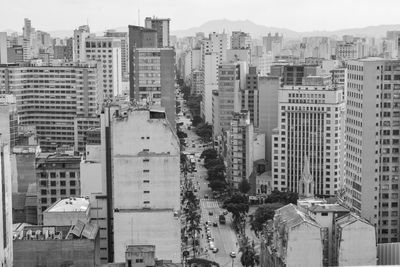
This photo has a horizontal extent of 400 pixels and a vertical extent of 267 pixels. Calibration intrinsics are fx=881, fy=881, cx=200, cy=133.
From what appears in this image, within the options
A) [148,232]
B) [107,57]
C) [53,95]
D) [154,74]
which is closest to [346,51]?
[107,57]

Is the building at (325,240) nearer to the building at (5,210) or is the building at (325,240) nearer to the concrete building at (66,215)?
the concrete building at (66,215)

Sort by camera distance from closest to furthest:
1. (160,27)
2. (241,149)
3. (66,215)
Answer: (66,215)
(241,149)
(160,27)

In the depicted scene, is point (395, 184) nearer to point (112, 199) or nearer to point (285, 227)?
point (285, 227)

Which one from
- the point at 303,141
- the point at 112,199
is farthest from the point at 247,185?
the point at 112,199

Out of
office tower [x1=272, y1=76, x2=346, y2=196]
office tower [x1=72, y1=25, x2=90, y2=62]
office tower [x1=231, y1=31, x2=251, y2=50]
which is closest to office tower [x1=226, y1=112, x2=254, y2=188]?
office tower [x1=272, y1=76, x2=346, y2=196]

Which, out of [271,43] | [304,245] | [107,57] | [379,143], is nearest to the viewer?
[304,245]

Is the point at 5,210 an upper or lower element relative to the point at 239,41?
lower

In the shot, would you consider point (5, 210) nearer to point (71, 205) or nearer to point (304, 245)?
point (71, 205)
